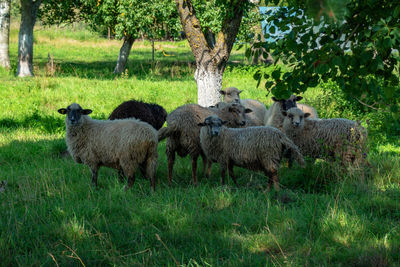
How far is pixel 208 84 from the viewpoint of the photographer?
895cm

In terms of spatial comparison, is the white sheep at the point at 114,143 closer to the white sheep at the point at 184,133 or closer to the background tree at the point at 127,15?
the white sheep at the point at 184,133

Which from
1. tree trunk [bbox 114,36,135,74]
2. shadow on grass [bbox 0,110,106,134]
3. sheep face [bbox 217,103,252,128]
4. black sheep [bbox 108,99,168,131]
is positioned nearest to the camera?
sheep face [bbox 217,103,252,128]

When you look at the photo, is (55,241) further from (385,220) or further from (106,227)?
(385,220)

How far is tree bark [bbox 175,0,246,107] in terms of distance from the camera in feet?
27.7

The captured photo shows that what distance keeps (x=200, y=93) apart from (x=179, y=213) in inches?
204

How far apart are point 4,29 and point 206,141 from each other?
49.9 feet

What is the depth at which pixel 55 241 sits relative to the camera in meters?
3.71

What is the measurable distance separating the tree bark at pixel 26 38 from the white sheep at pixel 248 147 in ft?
44.5

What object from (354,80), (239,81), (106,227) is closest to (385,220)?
(354,80)

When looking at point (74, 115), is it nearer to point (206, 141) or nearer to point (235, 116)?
point (206, 141)

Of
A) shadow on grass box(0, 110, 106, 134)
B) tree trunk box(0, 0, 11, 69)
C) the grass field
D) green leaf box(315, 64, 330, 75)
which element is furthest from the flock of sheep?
tree trunk box(0, 0, 11, 69)

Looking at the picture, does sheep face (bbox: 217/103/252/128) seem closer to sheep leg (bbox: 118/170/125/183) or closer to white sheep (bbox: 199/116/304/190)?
white sheep (bbox: 199/116/304/190)

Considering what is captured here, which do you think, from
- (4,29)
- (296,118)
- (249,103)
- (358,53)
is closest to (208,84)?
(249,103)

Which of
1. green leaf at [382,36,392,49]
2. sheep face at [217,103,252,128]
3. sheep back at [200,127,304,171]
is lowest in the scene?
sheep back at [200,127,304,171]
